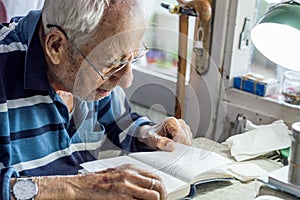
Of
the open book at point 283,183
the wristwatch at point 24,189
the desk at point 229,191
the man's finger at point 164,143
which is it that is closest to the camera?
the wristwatch at point 24,189

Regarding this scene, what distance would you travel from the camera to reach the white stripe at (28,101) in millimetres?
1270

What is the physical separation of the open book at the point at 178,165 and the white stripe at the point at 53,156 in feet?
0.35

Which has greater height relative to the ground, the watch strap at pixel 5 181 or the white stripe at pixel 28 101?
the white stripe at pixel 28 101

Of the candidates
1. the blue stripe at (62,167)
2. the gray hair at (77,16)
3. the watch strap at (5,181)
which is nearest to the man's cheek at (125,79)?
the gray hair at (77,16)

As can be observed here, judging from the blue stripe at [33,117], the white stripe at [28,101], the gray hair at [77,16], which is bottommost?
the blue stripe at [33,117]

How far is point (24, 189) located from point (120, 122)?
1.96 ft

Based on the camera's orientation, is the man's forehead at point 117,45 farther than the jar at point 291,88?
No

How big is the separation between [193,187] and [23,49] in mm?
573

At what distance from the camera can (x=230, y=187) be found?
1.31 metres

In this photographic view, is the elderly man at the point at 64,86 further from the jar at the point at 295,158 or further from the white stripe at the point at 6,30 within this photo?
the jar at the point at 295,158

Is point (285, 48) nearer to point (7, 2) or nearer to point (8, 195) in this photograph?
point (8, 195)

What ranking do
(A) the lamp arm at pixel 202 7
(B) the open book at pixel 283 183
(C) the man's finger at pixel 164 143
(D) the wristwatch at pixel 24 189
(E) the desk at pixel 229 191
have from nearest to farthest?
(D) the wristwatch at pixel 24 189, (B) the open book at pixel 283 183, (E) the desk at pixel 229 191, (C) the man's finger at pixel 164 143, (A) the lamp arm at pixel 202 7

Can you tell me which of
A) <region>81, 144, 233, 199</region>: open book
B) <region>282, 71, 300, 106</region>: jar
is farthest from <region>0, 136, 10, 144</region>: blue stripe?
<region>282, 71, 300, 106</region>: jar

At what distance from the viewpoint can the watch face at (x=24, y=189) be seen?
1.04 metres
